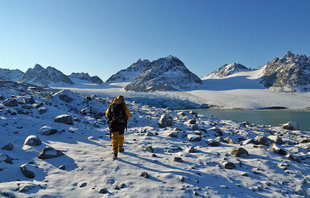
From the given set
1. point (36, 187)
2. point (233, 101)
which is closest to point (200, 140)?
point (36, 187)

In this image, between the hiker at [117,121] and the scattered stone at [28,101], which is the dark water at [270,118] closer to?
the hiker at [117,121]

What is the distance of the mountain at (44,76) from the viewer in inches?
6786

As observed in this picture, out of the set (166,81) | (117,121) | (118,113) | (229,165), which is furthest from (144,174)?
(166,81)

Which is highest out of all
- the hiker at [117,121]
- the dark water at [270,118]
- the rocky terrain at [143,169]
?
the hiker at [117,121]

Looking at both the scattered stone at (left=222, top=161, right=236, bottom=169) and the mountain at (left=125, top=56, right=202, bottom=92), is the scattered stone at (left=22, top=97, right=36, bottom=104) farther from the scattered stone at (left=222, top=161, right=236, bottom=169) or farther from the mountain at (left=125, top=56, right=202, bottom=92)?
the mountain at (left=125, top=56, right=202, bottom=92)

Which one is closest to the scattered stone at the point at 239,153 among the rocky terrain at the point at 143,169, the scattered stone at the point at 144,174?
the rocky terrain at the point at 143,169

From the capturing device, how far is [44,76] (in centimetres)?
17850

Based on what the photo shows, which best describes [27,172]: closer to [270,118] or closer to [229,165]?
[229,165]

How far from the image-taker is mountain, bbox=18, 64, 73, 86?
172375 millimetres

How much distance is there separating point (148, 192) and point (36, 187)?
7.83ft

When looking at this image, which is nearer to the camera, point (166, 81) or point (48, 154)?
point (48, 154)

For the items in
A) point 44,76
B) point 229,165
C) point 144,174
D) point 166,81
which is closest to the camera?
point 144,174

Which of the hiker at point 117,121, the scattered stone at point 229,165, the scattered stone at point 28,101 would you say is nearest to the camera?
the scattered stone at point 229,165

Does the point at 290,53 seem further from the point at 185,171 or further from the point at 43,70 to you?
the point at 43,70
